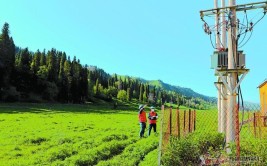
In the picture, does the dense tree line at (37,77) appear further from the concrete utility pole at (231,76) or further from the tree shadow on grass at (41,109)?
the concrete utility pole at (231,76)

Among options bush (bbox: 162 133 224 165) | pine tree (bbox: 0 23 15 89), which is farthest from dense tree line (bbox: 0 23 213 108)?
bush (bbox: 162 133 224 165)

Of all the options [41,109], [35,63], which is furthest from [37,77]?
[41,109]

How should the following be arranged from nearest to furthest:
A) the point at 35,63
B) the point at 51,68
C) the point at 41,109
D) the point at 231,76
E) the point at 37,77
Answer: the point at 231,76
the point at 41,109
the point at 37,77
the point at 35,63
the point at 51,68

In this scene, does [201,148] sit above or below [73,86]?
below

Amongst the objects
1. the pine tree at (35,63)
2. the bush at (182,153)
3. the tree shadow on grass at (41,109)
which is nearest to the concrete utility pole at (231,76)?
the bush at (182,153)

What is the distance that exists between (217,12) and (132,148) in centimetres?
928

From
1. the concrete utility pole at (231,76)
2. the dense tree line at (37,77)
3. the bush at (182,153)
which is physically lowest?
the bush at (182,153)

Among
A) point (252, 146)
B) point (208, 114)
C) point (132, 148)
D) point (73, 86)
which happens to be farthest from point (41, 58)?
point (252, 146)

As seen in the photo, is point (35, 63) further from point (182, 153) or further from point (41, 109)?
point (182, 153)

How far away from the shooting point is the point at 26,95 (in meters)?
116

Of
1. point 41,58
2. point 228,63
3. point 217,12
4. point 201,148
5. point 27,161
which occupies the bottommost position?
point 27,161

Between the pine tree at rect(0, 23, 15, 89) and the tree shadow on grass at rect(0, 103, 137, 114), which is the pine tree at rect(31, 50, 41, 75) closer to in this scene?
the pine tree at rect(0, 23, 15, 89)

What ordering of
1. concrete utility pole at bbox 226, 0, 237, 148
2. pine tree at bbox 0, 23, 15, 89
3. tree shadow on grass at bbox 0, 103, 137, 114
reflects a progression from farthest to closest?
1. pine tree at bbox 0, 23, 15, 89
2. tree shadow on grass at bbox 0, 103, 137, 114
3. concrete utility pole at bbox 226, 0, 237, 148

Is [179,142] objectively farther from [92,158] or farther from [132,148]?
[132,148]
